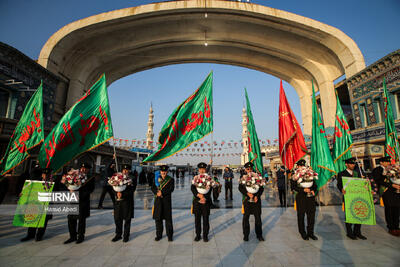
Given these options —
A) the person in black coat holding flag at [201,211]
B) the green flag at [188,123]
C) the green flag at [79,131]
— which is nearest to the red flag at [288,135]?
the green flag at [188,123]

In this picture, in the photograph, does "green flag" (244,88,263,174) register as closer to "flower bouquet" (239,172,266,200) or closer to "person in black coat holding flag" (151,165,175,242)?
"flower bouquet" (239,172,266,200)

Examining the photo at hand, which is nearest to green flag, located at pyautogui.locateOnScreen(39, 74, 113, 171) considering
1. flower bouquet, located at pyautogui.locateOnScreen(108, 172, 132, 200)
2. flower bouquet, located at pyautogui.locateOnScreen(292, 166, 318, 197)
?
flower bouquet, located at pyautogui.locateOnScreen(108, 172, 132, 200)

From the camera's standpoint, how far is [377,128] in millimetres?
14734

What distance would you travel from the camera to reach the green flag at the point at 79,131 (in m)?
4.26

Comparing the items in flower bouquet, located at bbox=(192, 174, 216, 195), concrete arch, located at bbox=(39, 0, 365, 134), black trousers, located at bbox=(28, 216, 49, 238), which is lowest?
black trousers, located at bbox=(28, 216, 49, 238)

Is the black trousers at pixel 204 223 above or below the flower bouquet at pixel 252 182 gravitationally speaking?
below

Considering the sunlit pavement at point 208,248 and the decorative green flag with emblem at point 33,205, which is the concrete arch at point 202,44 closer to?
the decorative green flag with emblem at point 33,205

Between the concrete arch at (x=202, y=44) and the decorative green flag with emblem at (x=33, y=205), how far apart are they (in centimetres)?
1750

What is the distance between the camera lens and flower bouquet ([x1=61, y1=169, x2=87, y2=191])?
4.42 metres

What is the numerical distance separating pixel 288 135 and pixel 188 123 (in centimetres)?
356

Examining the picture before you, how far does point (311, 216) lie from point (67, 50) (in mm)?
23886

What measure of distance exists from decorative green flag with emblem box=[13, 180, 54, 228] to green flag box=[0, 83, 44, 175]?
1.06 meters

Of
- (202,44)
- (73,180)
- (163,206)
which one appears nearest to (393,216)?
(163,206)

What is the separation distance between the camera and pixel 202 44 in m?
23.0
